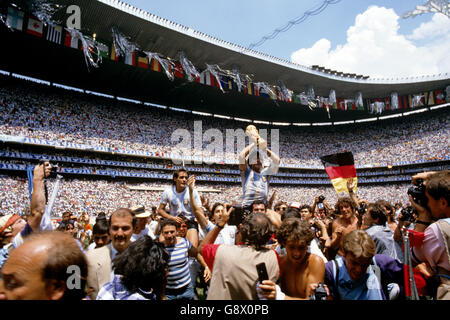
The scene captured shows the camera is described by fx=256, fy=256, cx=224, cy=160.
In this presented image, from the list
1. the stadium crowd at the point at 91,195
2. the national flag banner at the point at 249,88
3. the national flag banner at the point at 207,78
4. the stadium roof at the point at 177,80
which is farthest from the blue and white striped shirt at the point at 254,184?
the national flag banner at the point at 249,88

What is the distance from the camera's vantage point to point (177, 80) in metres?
21.3

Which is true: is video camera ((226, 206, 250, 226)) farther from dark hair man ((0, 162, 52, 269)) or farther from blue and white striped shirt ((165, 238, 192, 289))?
dark hair man ((0, 162, 52, 269))

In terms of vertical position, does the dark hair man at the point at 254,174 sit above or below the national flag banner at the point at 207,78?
below

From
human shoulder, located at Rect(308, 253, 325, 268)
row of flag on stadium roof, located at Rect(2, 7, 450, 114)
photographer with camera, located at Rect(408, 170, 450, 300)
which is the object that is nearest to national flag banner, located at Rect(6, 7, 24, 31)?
row of flag on stadium roof, located at Rect(2, 7, 450, 114)

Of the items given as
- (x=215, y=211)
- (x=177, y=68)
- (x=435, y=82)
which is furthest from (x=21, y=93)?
(x=435, y=82)

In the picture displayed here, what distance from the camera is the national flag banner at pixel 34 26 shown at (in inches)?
535

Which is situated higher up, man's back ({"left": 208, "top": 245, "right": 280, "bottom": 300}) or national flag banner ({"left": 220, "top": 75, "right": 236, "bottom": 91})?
national flag banner ({"left": 220, "top": 75, "right": 236, "bottom": 91})

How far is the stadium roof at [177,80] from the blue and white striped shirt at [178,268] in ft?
50.0

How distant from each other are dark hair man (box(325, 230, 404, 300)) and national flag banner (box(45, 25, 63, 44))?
1756 cm

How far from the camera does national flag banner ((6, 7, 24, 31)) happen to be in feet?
42.5

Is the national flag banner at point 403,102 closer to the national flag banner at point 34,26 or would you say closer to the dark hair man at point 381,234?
the dark hair man at point 381,234

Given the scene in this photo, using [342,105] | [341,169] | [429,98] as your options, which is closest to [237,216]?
[341,169]
